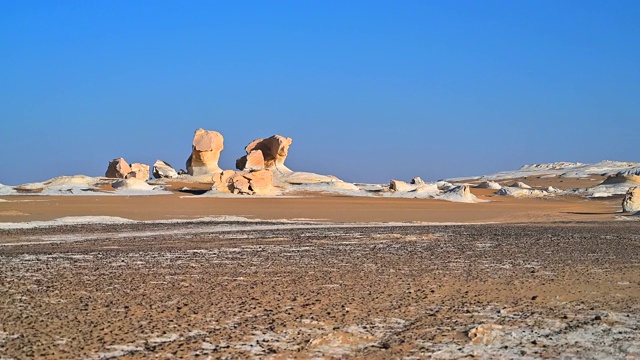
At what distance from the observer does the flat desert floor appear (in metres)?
6.62

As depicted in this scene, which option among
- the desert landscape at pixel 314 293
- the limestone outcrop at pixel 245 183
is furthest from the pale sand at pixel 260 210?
the desert landscape at pixel 314 293

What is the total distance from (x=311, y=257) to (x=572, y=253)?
209 inches

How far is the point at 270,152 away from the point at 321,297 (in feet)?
174

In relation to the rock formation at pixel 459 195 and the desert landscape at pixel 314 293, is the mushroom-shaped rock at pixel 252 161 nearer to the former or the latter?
the rock formation at pixel 459 195

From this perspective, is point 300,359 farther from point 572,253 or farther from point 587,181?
point 587,181

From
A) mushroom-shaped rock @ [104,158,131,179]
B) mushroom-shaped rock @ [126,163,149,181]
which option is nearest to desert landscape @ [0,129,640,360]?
mushroom-shaped rock @ [126,163,149,181]

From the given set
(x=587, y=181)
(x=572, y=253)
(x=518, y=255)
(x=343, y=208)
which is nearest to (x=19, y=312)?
(x=518, y=255)

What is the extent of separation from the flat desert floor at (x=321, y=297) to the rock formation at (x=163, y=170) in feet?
149

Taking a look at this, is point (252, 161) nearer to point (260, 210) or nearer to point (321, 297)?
point (260, 210)

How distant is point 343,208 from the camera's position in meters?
37.0

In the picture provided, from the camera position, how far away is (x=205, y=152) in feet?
194

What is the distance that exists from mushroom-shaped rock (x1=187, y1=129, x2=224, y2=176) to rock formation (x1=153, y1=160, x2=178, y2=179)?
2894 mm

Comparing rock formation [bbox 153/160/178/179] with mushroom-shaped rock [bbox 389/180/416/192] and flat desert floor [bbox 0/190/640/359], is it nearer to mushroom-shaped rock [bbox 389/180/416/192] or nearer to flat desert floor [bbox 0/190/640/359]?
mushroom-shaped rock [bbox 389/180/416/192]

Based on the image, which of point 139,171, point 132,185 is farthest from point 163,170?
point 132,185
